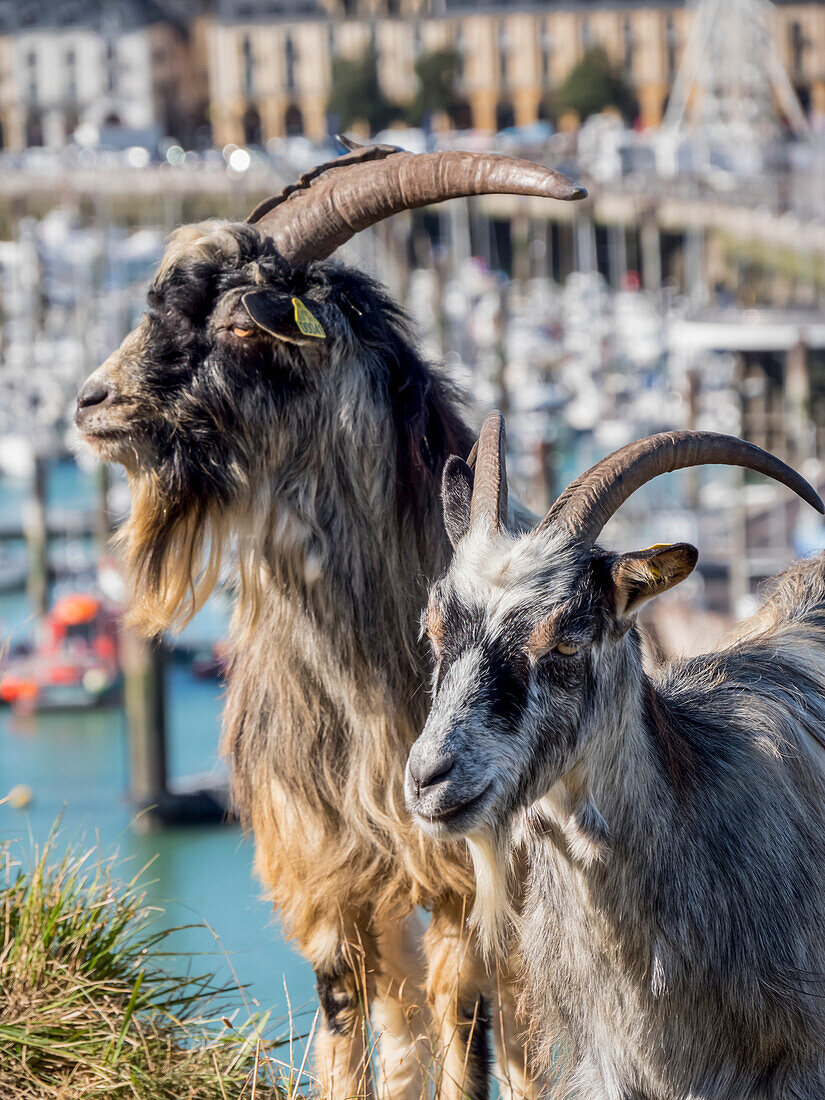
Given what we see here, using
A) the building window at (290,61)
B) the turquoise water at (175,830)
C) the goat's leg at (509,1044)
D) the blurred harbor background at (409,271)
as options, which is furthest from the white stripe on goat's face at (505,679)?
the building window at (290,61)

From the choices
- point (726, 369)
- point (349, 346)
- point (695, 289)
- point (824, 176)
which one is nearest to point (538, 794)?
point (349, 346)

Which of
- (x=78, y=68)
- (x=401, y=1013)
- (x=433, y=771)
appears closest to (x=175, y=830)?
(x=401, y=1013)

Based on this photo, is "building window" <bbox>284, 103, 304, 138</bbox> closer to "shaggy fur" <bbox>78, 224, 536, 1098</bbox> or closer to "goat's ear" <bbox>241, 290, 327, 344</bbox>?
"shaggy fur" <bbox>78, 224, 536, 1098</bbox>

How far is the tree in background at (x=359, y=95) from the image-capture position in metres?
101

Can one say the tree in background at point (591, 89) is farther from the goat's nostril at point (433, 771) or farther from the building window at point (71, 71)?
the goat's nostril at point (433, 771)

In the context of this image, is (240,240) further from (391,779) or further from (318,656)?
(391,779)

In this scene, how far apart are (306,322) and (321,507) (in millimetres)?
528

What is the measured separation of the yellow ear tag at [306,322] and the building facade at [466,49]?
10418 centimetres

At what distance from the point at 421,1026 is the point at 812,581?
72.8 inches

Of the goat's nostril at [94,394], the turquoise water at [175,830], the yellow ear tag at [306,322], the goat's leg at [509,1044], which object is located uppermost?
the yellow ear tag at [306,322]

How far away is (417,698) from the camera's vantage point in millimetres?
4254

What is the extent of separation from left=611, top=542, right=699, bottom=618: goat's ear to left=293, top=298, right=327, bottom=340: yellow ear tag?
51.0 inches

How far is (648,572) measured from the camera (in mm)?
3092

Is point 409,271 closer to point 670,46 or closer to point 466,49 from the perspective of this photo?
point 466,49
